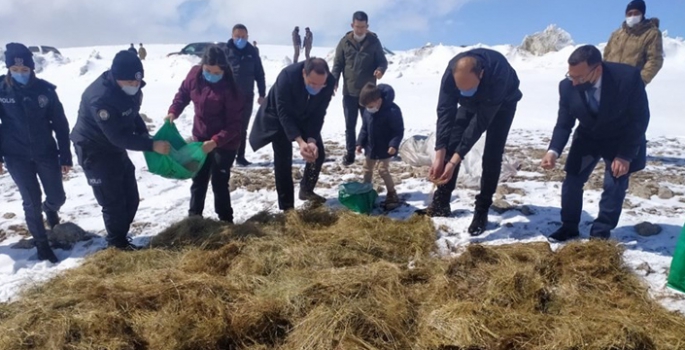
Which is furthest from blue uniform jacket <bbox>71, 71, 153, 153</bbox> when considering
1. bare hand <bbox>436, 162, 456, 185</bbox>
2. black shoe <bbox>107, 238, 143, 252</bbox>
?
bare hand <bbox>436, 162, 456, 185</bbox>

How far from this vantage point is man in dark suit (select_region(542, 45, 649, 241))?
3701mm

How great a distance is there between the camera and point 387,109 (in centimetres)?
521

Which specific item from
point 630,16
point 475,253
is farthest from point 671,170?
point 475,253

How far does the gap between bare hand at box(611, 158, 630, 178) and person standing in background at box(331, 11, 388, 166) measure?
351 centimetres

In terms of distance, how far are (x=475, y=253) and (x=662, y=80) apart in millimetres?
16037

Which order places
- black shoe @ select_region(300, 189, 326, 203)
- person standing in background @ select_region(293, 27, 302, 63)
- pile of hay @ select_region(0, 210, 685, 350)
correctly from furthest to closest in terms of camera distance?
person standing in background @ select_region(293, 27, 302, 63), black shoe @ select_region(300, 189, 326, 203), pile of hay @ select_region(0, 210, 685, 350)

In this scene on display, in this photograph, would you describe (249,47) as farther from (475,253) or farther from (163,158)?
(475,253)

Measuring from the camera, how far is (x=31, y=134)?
414cm

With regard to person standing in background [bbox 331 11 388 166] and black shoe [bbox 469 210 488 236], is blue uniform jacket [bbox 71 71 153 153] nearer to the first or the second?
black shoe [bbox 469 210 488 236]

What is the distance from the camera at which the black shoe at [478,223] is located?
14.6 feet

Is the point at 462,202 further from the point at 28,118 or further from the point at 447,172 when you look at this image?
the point at 28,118

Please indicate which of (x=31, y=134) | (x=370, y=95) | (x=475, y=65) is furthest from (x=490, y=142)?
(x=31, y=134)

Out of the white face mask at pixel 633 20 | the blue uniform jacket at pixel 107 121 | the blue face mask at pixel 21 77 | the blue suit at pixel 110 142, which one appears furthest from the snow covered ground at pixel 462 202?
the white face mask at pixel 633 20

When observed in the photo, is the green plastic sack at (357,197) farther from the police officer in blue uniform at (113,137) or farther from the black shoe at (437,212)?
the police officer in blue uniform at (113,137)
